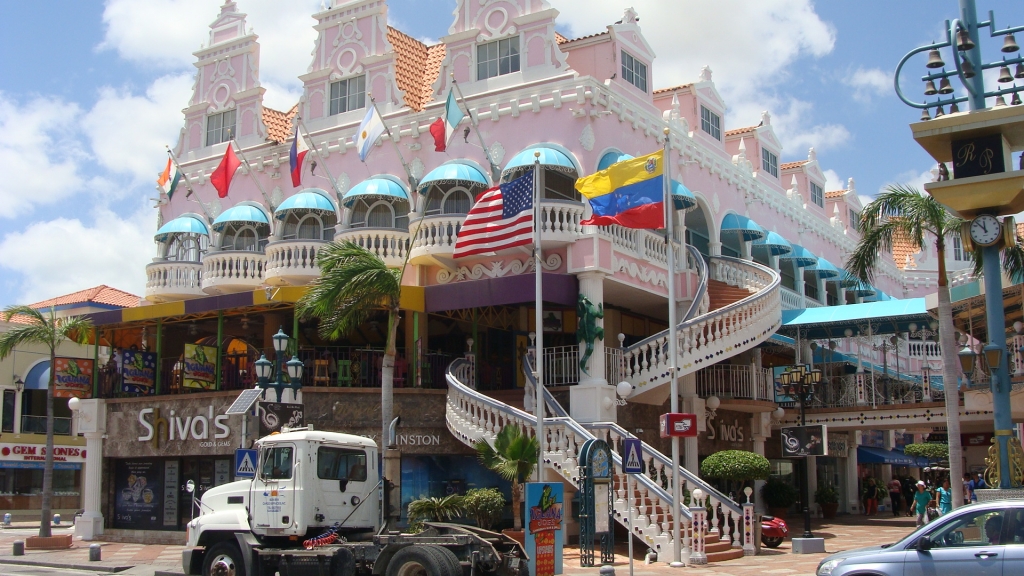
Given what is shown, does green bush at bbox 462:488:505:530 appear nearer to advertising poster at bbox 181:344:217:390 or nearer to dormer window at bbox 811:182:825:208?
advertising poster at bbox 181:344:217:390

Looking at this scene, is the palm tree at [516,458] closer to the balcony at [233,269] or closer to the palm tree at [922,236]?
the palm tree at [922,236]

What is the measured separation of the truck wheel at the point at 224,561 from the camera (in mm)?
16766

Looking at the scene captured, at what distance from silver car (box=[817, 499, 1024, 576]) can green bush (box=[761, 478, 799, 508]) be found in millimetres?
18081

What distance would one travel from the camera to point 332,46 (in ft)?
104

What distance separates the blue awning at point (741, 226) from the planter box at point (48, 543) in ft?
69.1

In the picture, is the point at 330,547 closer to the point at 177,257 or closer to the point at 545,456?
the point at 545,456

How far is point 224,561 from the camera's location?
55.3 ft

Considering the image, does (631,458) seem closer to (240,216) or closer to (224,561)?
(224,561)

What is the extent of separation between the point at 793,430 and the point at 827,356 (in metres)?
15.2

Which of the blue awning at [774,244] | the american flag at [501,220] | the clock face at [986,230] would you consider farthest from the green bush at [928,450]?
the clock face at [986,230]

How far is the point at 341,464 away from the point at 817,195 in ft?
106

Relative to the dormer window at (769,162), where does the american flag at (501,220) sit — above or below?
below

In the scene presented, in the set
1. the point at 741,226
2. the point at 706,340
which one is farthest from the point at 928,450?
the point at 706,340

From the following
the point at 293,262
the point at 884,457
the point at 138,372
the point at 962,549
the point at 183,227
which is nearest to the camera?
the point at 962,549
